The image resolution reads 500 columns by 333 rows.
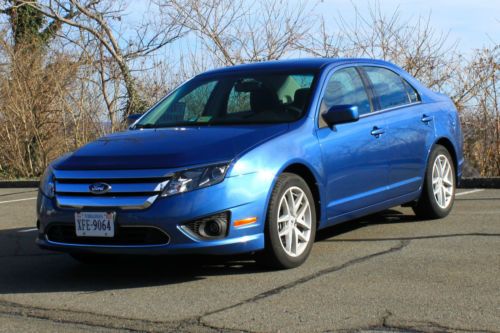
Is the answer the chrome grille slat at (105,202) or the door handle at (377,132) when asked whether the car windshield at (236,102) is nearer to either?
the door handle at (377,132)

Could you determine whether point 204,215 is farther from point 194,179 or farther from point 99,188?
point 99,188

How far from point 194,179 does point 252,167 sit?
438 mm

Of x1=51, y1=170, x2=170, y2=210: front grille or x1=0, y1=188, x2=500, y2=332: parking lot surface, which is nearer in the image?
x1=0, y1=188, x2=500, y2=332: parking lot surface

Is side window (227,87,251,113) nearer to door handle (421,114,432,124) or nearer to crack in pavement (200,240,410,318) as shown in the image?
crack in pavement (200,240,410,318)

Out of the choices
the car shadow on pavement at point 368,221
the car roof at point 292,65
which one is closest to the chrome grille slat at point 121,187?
the car roof at point 292,65

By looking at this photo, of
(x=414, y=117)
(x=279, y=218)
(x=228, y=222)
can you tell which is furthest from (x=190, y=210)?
(x=414, y=117)

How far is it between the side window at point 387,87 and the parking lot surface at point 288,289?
4.00ft

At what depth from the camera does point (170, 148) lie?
5.91 metres

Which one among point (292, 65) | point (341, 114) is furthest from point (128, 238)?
point (292, 65)

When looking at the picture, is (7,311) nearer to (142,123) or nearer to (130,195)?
(130,195)

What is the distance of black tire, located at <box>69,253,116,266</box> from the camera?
261 inches

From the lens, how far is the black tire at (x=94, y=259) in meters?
6.62

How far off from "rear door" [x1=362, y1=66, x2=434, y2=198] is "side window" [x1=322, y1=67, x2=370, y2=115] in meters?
0.18

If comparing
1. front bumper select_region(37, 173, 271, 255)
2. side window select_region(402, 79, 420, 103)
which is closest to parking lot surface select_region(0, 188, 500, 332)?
front bumper select_region(37, 173, 271, 255)
